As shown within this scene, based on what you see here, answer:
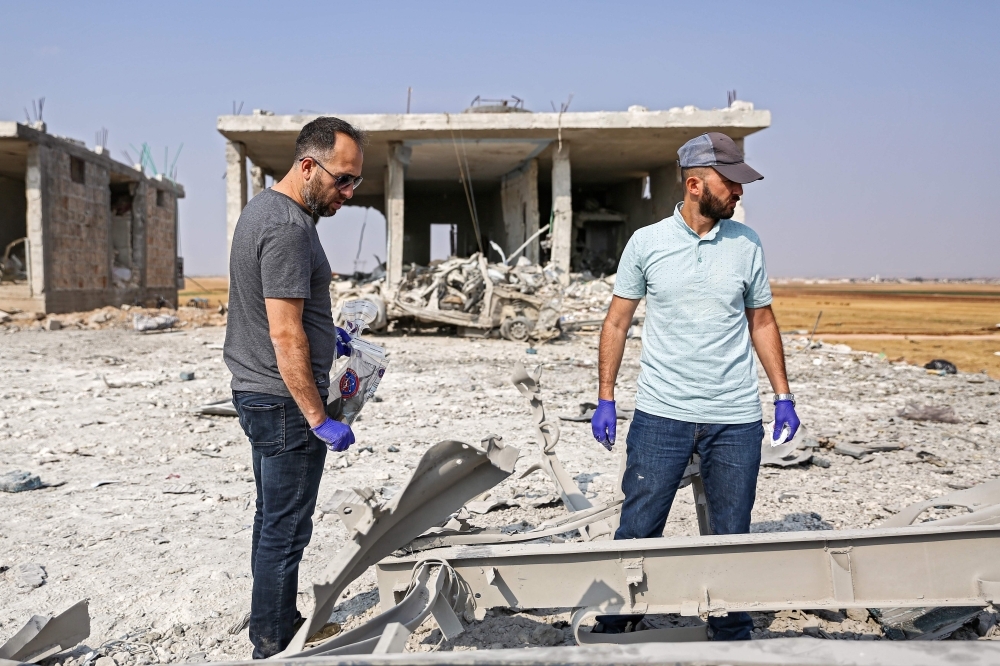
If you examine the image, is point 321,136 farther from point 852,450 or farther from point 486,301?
point 486,301

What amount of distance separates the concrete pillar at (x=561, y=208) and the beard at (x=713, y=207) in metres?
10.8

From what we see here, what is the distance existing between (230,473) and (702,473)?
3.19 metres

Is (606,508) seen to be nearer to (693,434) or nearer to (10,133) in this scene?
(693,434)

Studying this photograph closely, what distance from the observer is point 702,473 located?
235 centimetres

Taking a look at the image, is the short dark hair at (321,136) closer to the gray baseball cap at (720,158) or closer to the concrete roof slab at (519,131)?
the gray baseball cap at (720,158)

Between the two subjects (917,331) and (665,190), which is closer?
(665,190)

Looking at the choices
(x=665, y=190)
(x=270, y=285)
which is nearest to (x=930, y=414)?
(x=270, y=285)

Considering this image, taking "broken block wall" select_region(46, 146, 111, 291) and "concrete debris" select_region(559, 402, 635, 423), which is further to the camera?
"broken block wall" select_region(46, 146, 111, 291)

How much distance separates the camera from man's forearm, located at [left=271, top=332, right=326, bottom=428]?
6.72 feet

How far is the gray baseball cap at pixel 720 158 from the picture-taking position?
2.23m

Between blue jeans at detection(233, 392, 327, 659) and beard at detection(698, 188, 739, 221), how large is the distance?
1.44 m

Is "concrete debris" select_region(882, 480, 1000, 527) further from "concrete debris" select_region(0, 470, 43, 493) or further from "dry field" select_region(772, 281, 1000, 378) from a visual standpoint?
"dry field" select_region(772, 281, 1000, 378)

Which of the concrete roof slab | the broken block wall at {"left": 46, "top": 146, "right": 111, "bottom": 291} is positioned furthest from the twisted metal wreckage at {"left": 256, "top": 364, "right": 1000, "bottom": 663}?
the broken block wall at {"left": 46, "top": 146, "right": 111, "bottom": 291}

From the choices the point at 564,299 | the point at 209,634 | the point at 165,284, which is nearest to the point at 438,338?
the point at 564,299
